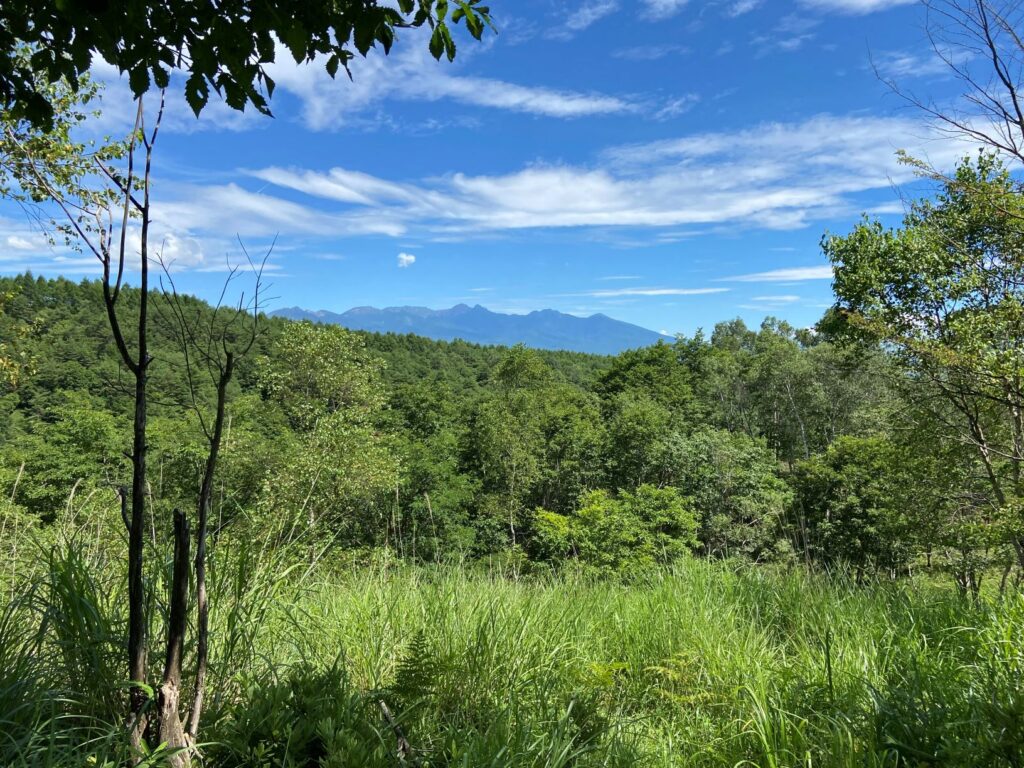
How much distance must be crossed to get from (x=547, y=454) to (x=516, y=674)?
95.4 ft

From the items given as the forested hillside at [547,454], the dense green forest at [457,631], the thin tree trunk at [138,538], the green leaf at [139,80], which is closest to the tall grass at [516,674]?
the dense green forest at [457,631]

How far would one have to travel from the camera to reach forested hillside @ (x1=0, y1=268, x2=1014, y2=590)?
34.5 ft

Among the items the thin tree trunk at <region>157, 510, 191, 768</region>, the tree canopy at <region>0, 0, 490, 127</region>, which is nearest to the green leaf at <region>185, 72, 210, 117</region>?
the tree canopy at <region>0, 0, 490, 127</region>

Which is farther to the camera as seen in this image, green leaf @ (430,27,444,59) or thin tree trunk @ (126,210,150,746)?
green leaf @ (430,27,444,59)

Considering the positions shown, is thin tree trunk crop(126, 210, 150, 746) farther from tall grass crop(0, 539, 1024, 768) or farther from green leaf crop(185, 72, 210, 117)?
green leaf crop(185, 72, 210, 117)

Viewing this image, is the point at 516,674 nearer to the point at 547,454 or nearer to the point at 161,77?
the point at 161,77

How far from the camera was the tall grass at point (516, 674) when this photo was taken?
5.42 feet

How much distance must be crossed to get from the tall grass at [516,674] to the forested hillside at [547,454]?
19.8 inches

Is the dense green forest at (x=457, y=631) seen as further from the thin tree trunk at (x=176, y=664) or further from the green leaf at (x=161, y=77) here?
the green leaf at (x=161, y=77)

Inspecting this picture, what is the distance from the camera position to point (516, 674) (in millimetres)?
2527

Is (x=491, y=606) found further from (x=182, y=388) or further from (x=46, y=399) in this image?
(x=46, y=399)

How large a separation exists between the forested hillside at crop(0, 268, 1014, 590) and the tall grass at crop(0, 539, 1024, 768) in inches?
19.8

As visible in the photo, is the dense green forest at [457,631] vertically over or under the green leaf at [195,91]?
under

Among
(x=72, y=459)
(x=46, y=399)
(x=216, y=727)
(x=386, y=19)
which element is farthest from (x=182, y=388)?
(x=46, y=399)
